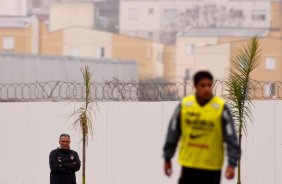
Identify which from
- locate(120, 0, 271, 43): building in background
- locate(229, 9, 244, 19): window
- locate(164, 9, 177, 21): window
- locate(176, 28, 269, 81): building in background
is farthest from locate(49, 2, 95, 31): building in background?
locate(176, 28, 269, 81): building in background

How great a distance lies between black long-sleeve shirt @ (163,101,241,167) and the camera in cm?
1174

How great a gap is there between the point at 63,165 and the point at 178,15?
146438mm

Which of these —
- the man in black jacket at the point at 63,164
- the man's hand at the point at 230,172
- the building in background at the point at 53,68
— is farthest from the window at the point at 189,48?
the man's hand at the point at 230,172

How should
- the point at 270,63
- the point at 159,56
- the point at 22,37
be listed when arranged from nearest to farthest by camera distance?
the point at 270,63 < the point at 22,37 < the point at 159,56

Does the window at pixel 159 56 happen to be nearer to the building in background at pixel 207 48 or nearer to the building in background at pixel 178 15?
the building in background at pixel 207 48

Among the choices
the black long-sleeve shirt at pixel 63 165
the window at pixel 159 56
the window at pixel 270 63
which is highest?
the window at pixel 159 56

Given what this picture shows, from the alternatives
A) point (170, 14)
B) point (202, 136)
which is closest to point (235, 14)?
point (170, 14)

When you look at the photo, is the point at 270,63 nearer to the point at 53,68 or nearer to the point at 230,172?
the point at 53,68

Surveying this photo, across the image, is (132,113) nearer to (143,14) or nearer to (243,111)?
(243,111)

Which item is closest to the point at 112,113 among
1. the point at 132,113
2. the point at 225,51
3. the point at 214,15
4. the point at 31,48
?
the point at 132,113

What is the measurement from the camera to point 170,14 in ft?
540

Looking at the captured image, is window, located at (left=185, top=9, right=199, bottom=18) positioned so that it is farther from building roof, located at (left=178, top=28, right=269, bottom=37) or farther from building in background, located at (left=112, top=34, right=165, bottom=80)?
building roof, located at (left=178, top=28, right=269, bottom=37)

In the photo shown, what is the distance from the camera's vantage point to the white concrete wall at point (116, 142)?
20.0 metres

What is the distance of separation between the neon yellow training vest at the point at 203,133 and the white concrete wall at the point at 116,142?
7968 mm
